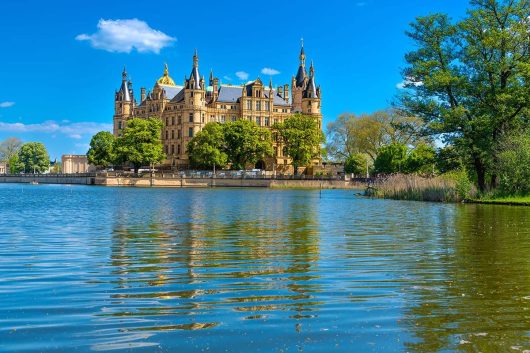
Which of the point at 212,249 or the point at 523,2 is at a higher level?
the point at 523,2

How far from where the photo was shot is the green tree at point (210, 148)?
92.2m

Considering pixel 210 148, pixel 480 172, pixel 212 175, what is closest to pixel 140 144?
pixel 210 148

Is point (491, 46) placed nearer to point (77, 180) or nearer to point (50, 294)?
point (50, 294)

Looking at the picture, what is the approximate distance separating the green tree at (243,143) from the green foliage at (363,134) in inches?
813

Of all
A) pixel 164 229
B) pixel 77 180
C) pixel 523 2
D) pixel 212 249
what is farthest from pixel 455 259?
pixel 77 180

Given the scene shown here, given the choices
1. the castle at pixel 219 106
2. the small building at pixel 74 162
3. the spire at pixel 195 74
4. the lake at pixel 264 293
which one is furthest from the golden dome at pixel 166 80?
the lake at pixel 264 293

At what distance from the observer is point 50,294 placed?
8172mm

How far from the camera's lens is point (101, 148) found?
345ft

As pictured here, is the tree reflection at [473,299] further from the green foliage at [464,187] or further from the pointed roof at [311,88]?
the pointed roof at [311,88]

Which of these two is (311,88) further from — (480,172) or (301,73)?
(480,172)

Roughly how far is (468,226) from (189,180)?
75.0 m

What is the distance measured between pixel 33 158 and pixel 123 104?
105ft

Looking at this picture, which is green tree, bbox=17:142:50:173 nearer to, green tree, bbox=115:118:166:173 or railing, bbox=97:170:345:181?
railing, bbox=97:170:345:181

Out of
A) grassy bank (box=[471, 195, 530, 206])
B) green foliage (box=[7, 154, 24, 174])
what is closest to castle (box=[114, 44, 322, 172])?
green foliage (box=[7, 154, 24, 174])
